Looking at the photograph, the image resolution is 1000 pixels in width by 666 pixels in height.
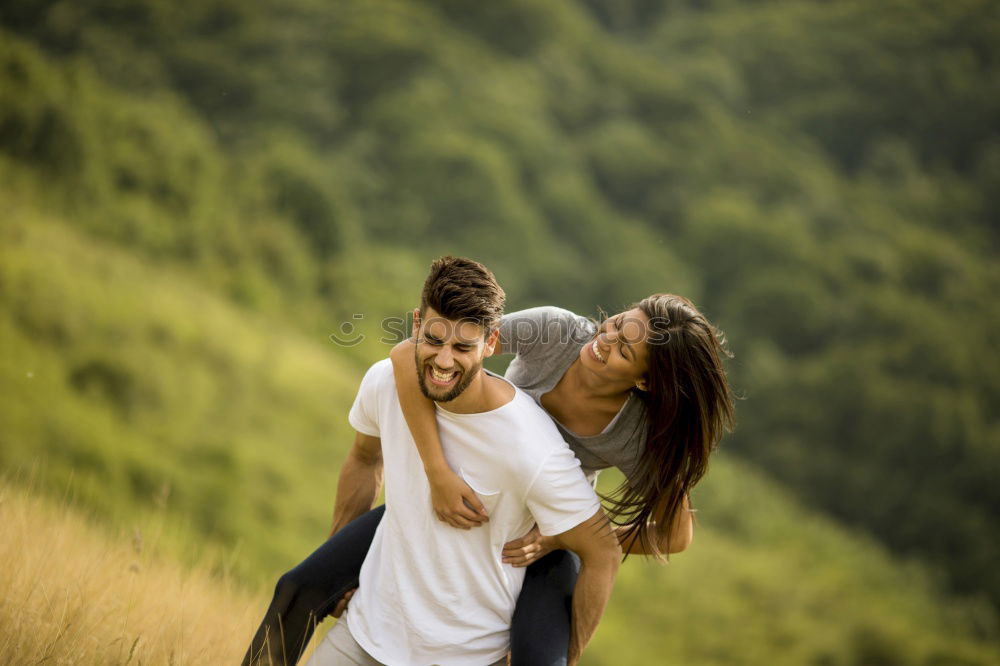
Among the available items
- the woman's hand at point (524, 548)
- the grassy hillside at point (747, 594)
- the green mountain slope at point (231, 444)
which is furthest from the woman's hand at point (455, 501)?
the green mountain slope at point (231, 444)

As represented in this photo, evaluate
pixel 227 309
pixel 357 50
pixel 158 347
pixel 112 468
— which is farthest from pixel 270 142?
pixel 112 468

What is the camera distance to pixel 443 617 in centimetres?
262

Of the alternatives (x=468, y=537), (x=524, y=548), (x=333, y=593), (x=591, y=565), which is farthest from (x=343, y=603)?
(x=591, y=565)

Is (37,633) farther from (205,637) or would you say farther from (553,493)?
(553,493)

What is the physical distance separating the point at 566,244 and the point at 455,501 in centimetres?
1585

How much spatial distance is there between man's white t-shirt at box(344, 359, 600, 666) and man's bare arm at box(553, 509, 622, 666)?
0.05m

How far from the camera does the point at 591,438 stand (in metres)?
3.13

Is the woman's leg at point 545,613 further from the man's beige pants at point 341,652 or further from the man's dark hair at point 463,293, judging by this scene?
the man's dark hair at point 463,293

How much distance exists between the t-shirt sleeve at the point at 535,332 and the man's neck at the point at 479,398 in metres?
0.59

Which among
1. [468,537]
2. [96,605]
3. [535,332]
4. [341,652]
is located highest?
[535,332]

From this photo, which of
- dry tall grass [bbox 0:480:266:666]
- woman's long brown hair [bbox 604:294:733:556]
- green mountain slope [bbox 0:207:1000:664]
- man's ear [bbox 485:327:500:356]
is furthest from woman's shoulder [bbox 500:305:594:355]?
green mountain slope [bbox 0:207:1000:664]

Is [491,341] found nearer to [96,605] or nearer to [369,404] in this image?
[369,404]

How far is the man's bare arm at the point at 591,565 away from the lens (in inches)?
103

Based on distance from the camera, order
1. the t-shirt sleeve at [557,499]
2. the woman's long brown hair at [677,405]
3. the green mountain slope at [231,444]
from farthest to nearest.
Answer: the green mountain slope at [231,444] < the woman's long brown hair at [677,405] < the t-shirt sleeve at [557,499]
